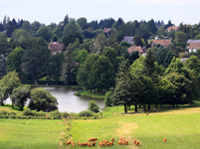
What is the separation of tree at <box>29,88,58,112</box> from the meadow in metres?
12.7

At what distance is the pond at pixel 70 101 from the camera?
90375mm

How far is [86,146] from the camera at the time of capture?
45.2 meters

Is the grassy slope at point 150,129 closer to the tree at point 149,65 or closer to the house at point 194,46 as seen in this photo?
the tree at point 149,65

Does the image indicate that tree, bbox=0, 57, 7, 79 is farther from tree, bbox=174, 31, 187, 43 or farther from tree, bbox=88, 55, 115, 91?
tree, bbox=174, 31, 187, 43

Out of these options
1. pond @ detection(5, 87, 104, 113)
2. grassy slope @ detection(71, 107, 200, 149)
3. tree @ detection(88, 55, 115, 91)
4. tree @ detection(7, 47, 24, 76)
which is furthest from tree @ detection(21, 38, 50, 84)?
grassy slope @ detection(71, 107, 200, 149)

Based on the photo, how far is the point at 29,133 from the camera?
50719mm

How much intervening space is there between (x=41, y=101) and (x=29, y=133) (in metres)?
24.1

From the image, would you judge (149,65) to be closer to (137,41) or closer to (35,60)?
(35,60)

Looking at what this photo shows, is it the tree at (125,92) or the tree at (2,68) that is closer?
the tree at (125,92)

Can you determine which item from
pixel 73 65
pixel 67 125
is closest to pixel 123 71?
pixel 67 125

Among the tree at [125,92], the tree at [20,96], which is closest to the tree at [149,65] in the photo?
the tree at [125,92]

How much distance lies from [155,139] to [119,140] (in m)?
5.77

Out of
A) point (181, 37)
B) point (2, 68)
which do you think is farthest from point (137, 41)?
point (2, 68)

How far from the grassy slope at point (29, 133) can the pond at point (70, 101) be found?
2776 centimetres
